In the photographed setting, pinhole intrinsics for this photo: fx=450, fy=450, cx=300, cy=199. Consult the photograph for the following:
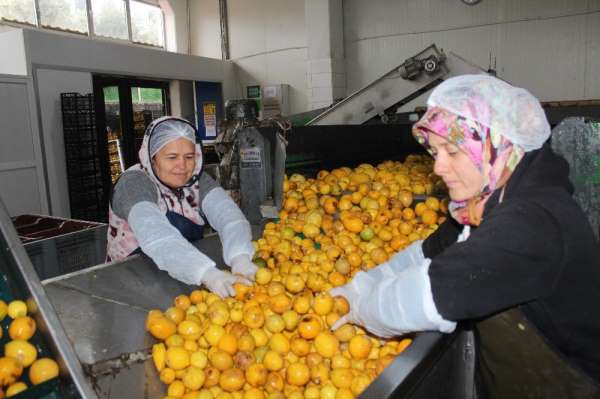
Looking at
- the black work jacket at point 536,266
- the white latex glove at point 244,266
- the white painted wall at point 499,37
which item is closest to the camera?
the black work jacket at point 536,266

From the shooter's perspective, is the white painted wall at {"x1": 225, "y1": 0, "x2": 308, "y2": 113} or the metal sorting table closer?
the metal sorting table

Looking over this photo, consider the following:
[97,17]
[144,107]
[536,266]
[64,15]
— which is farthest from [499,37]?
[64,15]

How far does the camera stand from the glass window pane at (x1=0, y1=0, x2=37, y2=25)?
26.2 feet

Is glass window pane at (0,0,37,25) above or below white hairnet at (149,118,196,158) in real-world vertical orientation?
above

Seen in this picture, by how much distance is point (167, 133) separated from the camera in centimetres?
250

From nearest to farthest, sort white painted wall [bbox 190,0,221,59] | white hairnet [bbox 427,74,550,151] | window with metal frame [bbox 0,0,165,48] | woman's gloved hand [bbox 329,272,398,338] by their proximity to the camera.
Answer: white hairnet [bbox 427,74,550,151]
woman's gloved hand [bbox 329,272,398,338]
window with metal frame [bbox 0,0,165,48]
white painted wall [bbox 190,0,221,59]

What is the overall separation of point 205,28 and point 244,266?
35.0 feet

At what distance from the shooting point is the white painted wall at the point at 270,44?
10.5 meters

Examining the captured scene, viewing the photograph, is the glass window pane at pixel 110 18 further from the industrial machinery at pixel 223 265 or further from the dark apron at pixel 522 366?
the dark apron at pixel 522 366

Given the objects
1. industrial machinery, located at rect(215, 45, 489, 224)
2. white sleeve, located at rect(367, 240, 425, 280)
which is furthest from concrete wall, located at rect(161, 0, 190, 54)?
white sleeve, located at rect(367, 240, 425, 280)

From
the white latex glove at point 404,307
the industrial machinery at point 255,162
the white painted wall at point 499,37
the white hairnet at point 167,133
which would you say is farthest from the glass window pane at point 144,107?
the white latex glove at point 404,307

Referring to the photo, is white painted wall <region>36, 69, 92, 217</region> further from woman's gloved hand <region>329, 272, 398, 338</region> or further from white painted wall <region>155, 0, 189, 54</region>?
woman's gloved hand <region>329, 272, 398, 338</region>

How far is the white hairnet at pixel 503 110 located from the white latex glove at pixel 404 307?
451 mm

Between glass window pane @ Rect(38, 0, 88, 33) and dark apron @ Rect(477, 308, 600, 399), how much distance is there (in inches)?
383
